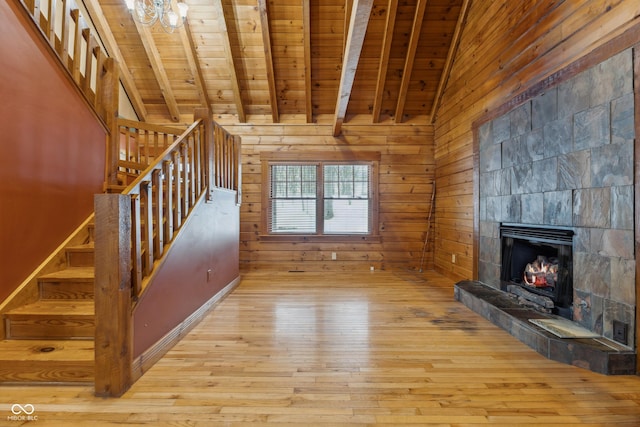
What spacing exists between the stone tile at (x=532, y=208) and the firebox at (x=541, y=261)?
73 mm

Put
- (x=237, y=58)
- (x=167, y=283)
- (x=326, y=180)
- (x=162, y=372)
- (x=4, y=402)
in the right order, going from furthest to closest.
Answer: (x=326, y=180) → (x=237, y=58) → (x=167, y=283) → (x=162, y=372) → (x=4, y=402)

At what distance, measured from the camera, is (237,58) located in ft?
15.9

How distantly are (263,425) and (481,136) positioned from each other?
3.83m

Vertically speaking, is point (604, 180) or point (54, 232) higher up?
point (604, 180)

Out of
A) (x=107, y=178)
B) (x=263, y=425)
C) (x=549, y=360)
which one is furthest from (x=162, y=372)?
(x=549, y=360)

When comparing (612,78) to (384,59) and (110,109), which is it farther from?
(110,109)

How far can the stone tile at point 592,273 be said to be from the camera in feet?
7.08

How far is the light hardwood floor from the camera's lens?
5.26 feet

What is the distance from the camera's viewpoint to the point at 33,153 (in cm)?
244

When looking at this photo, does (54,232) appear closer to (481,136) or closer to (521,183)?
(521,183)

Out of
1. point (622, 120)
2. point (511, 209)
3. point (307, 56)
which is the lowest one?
point (511, 209)

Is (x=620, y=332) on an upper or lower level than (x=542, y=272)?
lower

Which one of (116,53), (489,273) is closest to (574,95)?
(489,273)

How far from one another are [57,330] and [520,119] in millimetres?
4352
